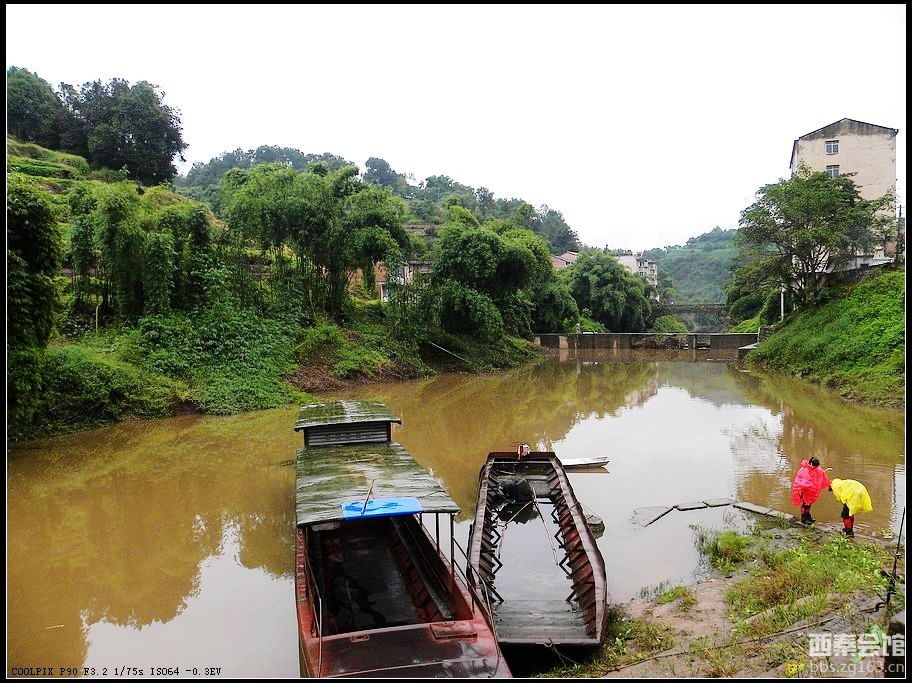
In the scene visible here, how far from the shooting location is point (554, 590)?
280 inches

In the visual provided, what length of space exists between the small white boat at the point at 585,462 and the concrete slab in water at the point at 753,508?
3474 millimetres

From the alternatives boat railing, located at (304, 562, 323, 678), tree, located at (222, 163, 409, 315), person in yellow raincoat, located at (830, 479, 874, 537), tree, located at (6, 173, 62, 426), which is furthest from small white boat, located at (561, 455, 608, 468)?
tree, located at (222, 163, 409, 315)

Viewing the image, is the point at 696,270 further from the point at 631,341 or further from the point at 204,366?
the point at 204,366

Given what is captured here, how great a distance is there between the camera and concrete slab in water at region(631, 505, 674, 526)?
9445mm

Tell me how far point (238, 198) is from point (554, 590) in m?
20.5

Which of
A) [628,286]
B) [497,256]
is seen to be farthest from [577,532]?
[628,286]

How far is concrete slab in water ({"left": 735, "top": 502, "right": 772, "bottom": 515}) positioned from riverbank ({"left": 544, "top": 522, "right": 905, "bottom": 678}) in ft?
3.66

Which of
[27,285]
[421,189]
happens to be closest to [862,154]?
[27,285]

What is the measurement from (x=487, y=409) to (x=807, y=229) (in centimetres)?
1541

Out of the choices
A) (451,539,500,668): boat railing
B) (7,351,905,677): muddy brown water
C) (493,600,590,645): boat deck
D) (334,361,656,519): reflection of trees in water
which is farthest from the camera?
(334,361,656,519): reflection of trees in water

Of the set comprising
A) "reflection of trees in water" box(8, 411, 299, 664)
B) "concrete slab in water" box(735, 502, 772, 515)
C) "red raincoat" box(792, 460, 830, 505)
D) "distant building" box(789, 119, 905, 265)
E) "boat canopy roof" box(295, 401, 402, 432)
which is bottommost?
"reflection of trees in water" box(8, 411, 299, 664)

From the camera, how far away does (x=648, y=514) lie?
9.71 m

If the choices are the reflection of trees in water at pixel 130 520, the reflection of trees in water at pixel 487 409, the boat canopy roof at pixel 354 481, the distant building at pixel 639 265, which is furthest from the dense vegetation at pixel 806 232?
the distant building at pixel 639 265

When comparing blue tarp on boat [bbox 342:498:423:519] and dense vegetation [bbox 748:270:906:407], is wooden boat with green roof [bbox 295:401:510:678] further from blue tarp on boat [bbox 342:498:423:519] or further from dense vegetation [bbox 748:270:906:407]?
dense vegetation [bbox 748:270:906:407]
